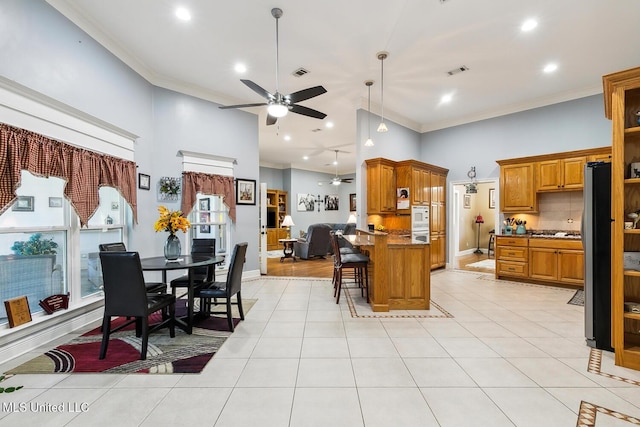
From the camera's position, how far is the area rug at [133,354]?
2.37 metres

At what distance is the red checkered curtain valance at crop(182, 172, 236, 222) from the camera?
4.83 meters

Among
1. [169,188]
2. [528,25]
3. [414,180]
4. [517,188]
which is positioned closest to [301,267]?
[414,180]

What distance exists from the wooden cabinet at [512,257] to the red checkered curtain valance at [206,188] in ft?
17.4

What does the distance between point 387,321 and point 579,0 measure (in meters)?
4.11

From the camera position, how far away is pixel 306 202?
469 inches

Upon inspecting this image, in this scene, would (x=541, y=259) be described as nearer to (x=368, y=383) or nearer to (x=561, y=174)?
(x=561, y=174)

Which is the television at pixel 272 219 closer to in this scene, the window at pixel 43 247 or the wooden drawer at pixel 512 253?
the window at pixel 43 247

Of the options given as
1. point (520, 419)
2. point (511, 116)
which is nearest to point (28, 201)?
point (520, 419)

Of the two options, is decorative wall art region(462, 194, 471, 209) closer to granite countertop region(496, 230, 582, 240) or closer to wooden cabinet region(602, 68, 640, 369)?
granite countertop region(496, 230, 582, 240)

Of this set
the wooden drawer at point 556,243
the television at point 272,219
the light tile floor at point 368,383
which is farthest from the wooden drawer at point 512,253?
the television at point 272,219

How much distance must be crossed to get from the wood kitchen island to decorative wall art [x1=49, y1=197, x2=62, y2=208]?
3.61m

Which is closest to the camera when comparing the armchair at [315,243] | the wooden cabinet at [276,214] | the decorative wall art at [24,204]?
the decorative wall art at [24,204]

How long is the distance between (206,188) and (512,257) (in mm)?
5928

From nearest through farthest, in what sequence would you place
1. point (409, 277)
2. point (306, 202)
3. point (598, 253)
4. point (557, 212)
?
point (598, 253) < point (409, 277) < point (557, 212) < point (306, 202)
